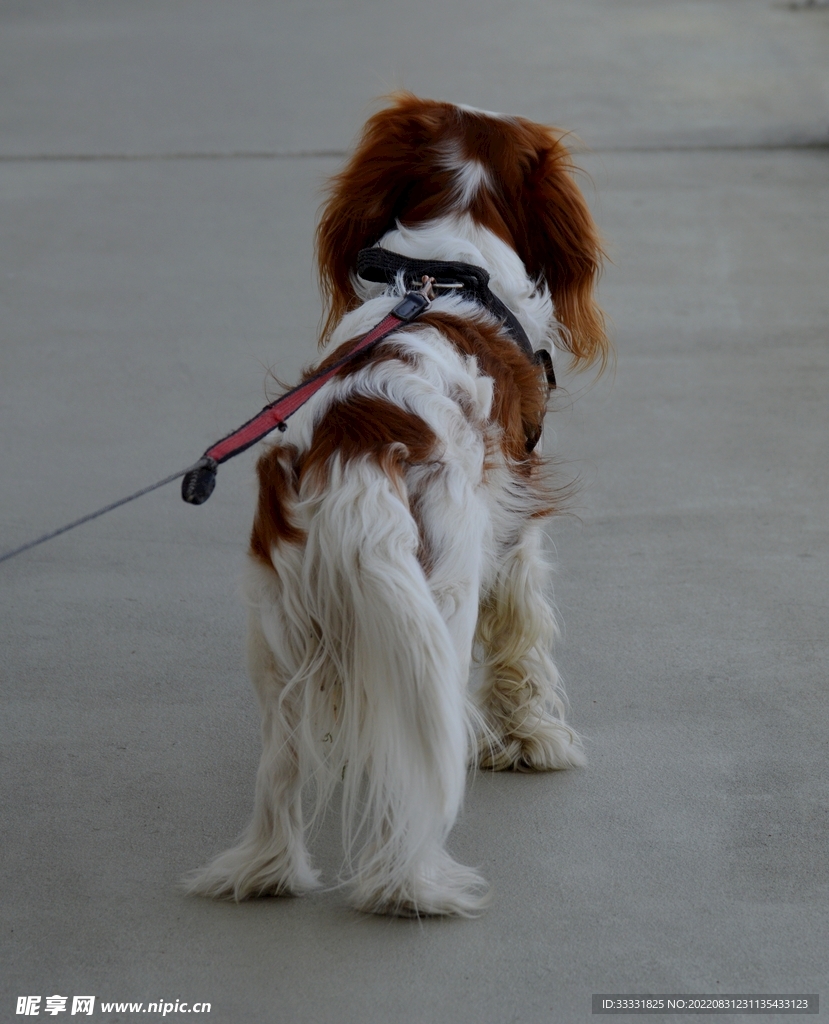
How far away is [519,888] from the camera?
2.30 m

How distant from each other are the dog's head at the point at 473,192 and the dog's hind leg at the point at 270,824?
40.2 inches

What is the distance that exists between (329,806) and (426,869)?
442mm

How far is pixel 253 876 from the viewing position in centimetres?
221

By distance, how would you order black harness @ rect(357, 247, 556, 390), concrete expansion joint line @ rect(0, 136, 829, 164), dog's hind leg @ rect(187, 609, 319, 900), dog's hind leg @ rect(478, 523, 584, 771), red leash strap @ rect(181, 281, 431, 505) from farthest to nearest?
concrete expansion joint line @ rect(0, 136, 829, 164), dog's hind leg @ rect(478, 523, 584, 771), black harness @ rect(357, 247, 556, 390), dog's hind leg @ rect(187, 609, 319, 900), red leash strap @ rect(181, 281, 431, 505)

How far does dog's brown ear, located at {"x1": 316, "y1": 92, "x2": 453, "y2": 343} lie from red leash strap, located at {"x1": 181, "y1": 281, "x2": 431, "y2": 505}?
41 centimetres

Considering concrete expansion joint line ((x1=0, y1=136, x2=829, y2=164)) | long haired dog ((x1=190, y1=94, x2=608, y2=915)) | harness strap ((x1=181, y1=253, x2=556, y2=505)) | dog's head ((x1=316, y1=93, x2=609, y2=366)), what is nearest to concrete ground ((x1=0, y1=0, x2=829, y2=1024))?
concrete expansion joint line ((x1=0, y1=136, x2=829, y2=164))

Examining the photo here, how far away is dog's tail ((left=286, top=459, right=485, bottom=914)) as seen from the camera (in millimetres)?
1955

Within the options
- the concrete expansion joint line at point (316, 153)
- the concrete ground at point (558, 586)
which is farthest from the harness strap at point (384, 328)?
the concrete expansion joint line at point (316, 153)

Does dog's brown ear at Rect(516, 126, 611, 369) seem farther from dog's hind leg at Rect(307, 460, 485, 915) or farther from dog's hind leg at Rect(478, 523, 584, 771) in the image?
dog's hind leg at Rect(307, 460, 485, 915)

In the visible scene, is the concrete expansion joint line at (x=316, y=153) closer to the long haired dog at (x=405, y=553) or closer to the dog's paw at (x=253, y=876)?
the long haired dog at (x=405, y=553)

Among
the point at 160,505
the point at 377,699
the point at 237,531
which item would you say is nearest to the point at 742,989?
the point at 377,699

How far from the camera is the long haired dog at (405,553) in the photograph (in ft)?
6.51

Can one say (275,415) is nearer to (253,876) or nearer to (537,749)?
(253,876)

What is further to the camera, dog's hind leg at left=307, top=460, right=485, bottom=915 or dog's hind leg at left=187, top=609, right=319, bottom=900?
dog's hind leg at left=187, top=609, right=319, bottom=900
